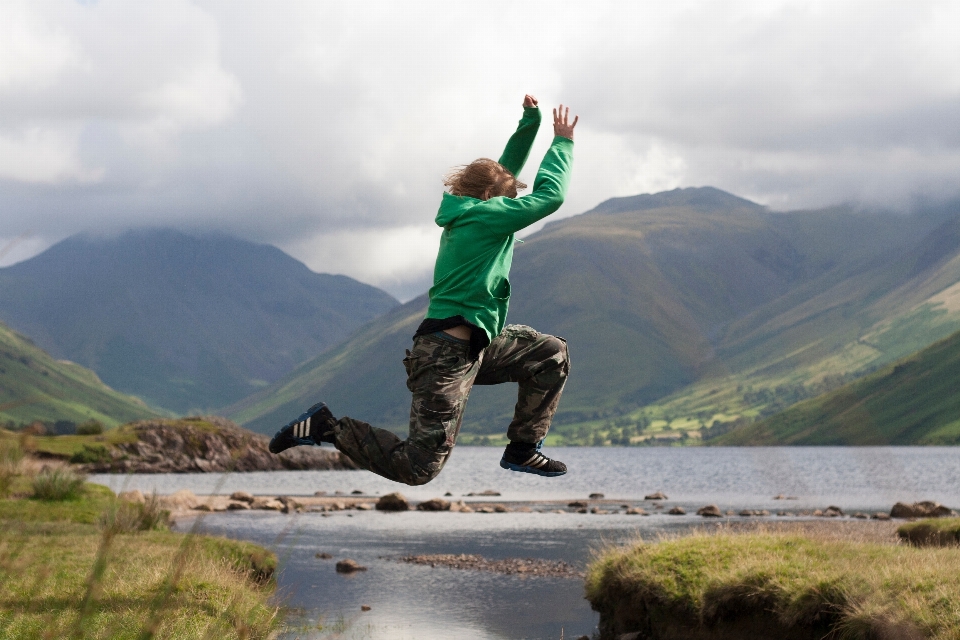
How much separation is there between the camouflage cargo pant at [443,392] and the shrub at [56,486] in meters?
26.0

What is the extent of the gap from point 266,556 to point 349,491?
72.5m

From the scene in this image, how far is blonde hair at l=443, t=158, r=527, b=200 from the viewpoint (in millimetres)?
8883

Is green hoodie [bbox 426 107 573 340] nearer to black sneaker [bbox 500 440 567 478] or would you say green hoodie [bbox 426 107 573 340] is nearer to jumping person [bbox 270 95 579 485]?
jumping person [bbox 270 95 579 485]

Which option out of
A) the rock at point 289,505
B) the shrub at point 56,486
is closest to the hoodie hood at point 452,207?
the shrub at point 56,486

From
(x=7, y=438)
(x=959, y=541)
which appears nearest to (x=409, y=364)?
(x=7, y=438)

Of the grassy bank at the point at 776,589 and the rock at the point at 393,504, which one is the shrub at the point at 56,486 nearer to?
the grassy bank at the point at 776,589

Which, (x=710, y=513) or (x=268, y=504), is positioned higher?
(x=710, y=513)

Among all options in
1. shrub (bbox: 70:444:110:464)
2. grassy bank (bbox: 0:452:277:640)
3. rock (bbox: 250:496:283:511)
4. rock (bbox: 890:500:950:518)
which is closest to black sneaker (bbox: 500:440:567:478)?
grassy bank (bbox: 0:452:277:640)

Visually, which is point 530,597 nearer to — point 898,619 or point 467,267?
point 898,619

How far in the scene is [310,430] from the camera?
29.3ft

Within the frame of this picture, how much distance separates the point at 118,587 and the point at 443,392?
21.9ft

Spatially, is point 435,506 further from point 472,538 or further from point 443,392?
point 443,392

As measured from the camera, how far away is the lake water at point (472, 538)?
90.2ft

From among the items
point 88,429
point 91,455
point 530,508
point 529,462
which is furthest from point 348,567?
point 88,429
